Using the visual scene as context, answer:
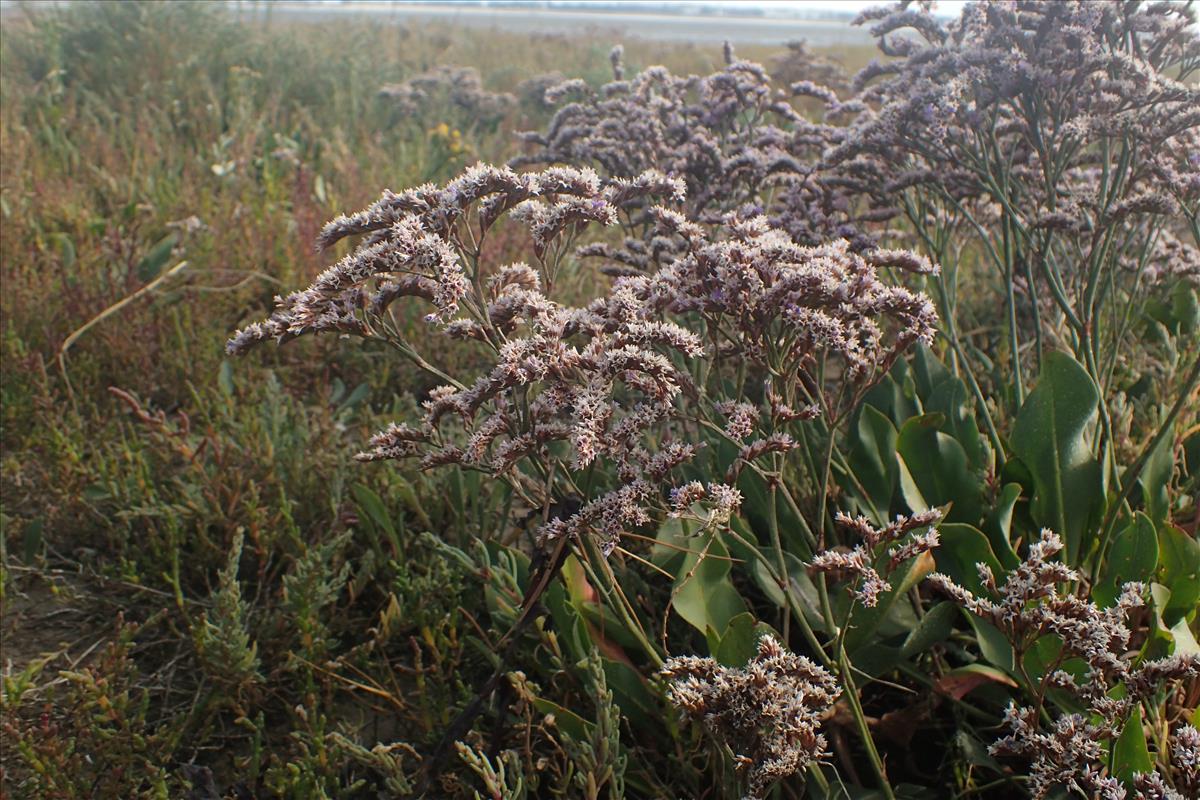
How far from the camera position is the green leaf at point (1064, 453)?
2354 millimetres

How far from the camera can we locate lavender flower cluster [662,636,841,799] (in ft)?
5.09

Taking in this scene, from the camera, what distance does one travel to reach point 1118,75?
270 centimetres

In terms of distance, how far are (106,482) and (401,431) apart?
1544 mm

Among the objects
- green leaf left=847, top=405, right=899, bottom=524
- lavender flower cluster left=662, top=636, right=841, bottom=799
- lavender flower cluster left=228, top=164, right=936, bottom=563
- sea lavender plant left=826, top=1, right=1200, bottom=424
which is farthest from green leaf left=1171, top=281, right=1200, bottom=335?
lavender flower cluster left=662, top=636, right=841, bottom=799

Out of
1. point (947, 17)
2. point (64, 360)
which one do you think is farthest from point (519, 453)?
point (64, 360)

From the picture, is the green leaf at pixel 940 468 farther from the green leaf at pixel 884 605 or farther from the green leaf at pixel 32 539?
the green leaf at pixel 32 539

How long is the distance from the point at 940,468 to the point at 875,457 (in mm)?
182

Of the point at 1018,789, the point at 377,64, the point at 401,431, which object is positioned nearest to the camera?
the point at 401,431

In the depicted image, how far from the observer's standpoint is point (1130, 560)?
208cm

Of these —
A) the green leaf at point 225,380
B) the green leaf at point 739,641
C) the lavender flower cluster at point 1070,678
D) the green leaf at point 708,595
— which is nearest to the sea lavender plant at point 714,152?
the green leaf at point 708,595

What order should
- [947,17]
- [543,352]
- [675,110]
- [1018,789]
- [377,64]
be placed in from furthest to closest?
[377,64] < [675,110] < [947,17] < [1018,789] < [543,352]

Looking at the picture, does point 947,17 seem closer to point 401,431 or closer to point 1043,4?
point 1043,4

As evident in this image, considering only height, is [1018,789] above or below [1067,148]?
below

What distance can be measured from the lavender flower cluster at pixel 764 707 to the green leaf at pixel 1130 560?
2.68 ft
